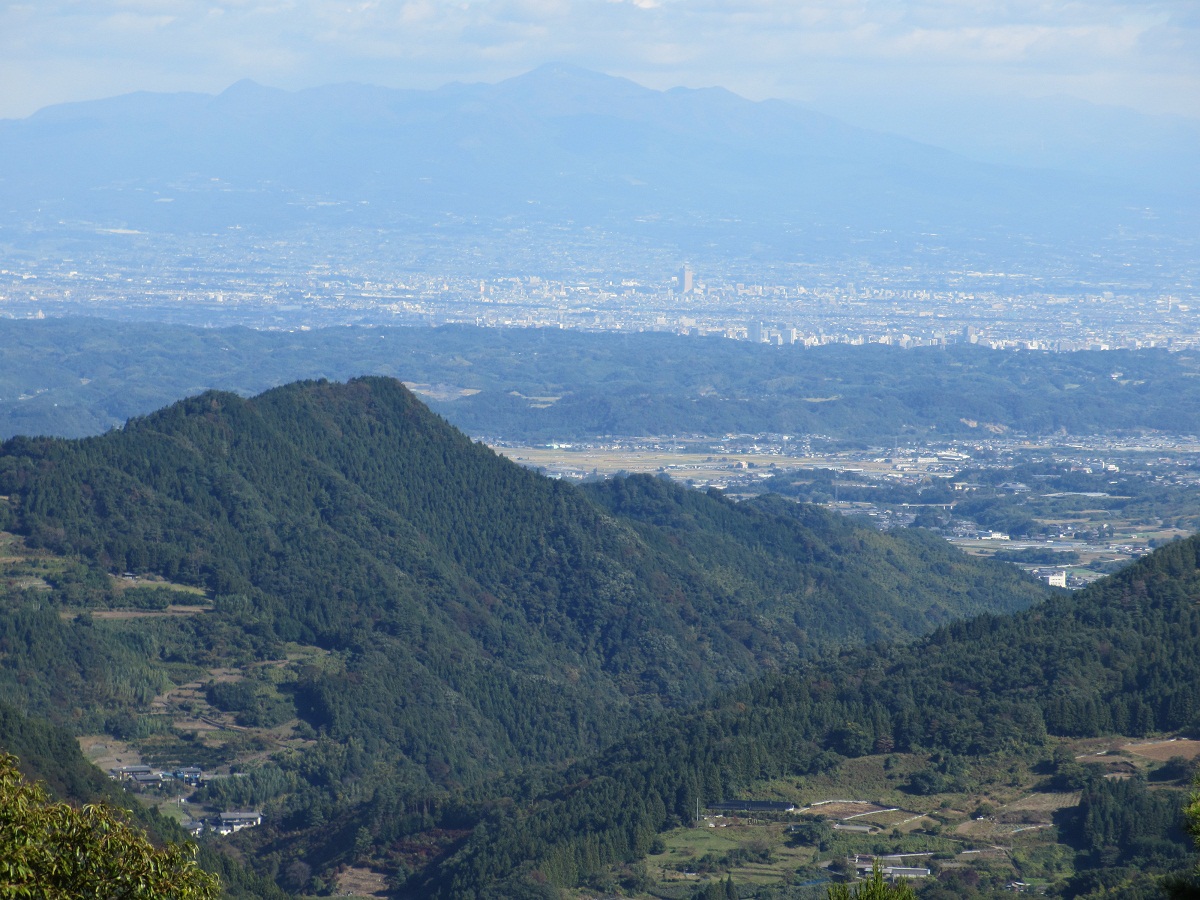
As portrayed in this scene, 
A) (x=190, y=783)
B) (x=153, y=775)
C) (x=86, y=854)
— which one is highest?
(x=86, y=854)

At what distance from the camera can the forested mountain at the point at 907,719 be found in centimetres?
4641

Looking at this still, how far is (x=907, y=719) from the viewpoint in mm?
53406

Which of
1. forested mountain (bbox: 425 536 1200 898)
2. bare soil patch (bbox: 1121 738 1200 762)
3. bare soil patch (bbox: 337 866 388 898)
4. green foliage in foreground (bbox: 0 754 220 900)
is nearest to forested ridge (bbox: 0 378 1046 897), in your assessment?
bare soil patch (bbox: 337 866 388 898)

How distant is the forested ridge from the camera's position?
6062 centimetres

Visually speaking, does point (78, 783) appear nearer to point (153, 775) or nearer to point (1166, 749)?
point (153, 775)

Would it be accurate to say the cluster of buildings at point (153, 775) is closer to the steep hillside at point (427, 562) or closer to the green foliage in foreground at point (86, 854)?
the steep hillside at point (427, 562)

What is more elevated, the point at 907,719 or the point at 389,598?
the point at 389,598

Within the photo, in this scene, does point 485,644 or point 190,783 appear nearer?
point 190,783

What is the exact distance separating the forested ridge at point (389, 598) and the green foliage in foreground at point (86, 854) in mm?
32419

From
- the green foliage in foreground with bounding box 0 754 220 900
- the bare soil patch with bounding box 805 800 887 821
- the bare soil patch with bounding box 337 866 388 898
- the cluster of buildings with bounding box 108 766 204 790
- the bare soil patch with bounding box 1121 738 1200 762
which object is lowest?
the bare soil patch with bounding box 337 866 388 898

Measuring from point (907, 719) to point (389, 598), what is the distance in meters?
25.1

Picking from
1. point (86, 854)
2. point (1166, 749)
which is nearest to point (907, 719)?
point (1166, 749)

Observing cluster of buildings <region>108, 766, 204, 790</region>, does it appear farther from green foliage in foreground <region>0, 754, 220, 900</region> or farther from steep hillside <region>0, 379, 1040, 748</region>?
green foliage in foreground <region>0, 754, 220, 900</region>

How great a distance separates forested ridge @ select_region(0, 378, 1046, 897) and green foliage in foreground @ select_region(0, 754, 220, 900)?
32.4 meters
